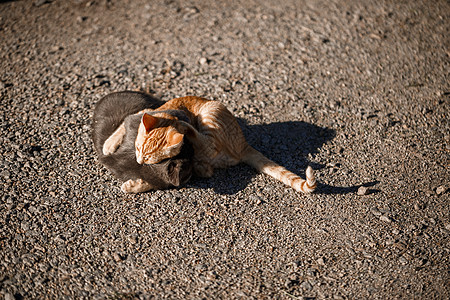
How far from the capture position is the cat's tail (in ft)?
13.4

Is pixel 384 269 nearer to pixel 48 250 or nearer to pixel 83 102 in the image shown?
pixel 48 250

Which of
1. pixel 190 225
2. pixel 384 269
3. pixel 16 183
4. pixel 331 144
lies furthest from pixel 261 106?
pixel 16 183

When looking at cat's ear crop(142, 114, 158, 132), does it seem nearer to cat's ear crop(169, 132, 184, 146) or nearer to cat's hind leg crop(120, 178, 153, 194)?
cat's ear crop(169, 132, 184, 146)

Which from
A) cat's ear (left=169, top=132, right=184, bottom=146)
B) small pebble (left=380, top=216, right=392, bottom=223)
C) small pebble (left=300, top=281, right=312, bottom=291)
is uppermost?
cat's ear (left=169, top=132, right=184, bottom=146)

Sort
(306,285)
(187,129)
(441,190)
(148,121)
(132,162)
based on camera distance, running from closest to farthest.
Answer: (306,285), (148,121), (132,162), (187,129), (441,190)

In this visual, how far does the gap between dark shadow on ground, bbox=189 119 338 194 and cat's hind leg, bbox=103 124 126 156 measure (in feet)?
2.84

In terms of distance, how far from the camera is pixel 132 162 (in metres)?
4.05

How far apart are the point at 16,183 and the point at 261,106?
2.97m

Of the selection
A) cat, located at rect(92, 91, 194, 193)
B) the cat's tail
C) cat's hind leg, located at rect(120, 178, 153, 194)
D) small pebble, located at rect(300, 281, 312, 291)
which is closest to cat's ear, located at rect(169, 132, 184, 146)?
cat, located at rect(92, 91, 194, 193)

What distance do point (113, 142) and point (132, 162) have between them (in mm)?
397

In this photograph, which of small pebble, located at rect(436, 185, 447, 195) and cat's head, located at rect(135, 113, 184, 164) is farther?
small pebble, located at rect(436, 185, 447, 195)

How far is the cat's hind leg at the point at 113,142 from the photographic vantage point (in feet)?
14.0

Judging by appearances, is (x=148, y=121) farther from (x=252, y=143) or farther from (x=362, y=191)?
(x=362, y=191)

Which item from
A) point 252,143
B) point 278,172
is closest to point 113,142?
point 252,143
